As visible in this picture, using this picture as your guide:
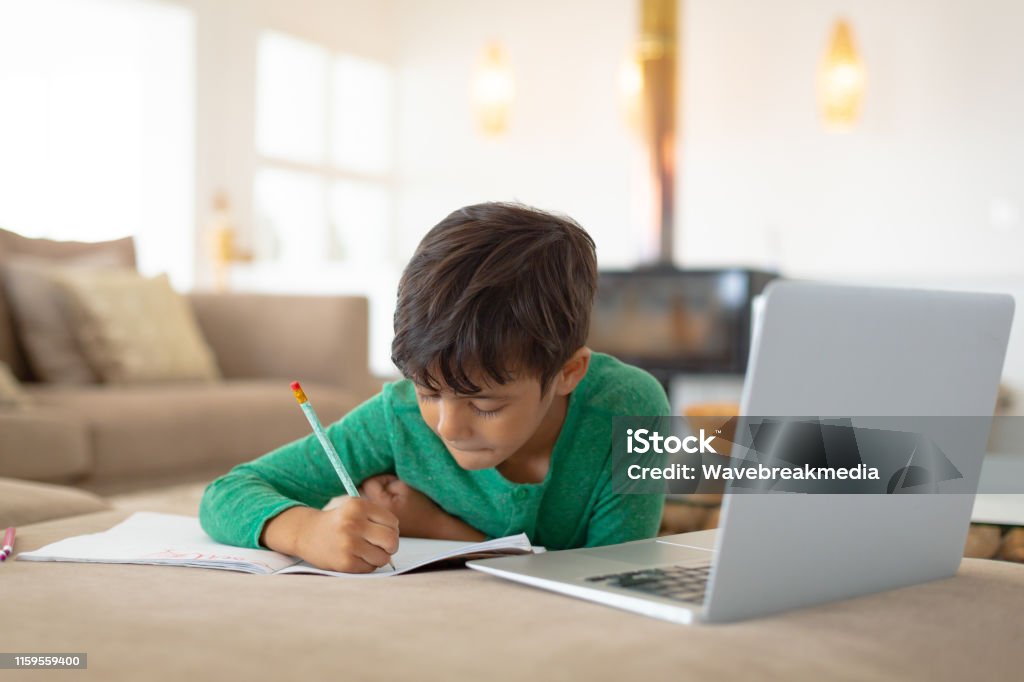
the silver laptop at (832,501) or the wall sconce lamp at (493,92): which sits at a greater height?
the wall sconce lamp at (493,92)

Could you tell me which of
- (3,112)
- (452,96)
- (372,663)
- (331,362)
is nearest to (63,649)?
(372,663)

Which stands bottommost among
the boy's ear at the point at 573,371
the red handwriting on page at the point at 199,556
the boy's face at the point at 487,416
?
the red handwriting on page at the point at 199,556

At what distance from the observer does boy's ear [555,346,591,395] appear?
3.36 ft

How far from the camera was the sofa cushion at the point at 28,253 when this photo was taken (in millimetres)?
3154

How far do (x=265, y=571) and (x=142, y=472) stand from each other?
2.08m

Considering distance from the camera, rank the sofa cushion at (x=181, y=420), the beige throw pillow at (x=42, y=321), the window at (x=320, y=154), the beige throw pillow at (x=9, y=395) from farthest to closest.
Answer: the window at (x=320, y=154)
the beige throw pillow at (x=42, y=321)
the sofa cushion at (x=181, y=420)
the beige throw pillow at (x=9, y=395)

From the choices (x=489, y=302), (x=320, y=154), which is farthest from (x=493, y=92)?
(x=489, y=302)

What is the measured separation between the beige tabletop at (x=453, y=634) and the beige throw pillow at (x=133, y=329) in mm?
2532

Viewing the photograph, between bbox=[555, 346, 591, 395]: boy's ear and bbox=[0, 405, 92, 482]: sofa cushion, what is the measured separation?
6.02 feet

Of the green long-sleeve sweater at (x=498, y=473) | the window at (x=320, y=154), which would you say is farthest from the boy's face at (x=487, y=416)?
the window at (x=320, y=154)

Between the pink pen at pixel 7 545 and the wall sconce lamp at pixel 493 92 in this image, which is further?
the wall sconce lamp at pixel 493 92

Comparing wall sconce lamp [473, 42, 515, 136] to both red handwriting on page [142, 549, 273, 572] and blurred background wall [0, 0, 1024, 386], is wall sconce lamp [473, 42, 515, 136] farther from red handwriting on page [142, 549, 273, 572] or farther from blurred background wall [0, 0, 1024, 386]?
red handwriting on page [142, 549, 273, 572]

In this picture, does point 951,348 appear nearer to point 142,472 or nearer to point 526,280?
point 526,280

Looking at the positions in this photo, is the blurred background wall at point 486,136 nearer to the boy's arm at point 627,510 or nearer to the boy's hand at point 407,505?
the boy's arm at point 627,510
